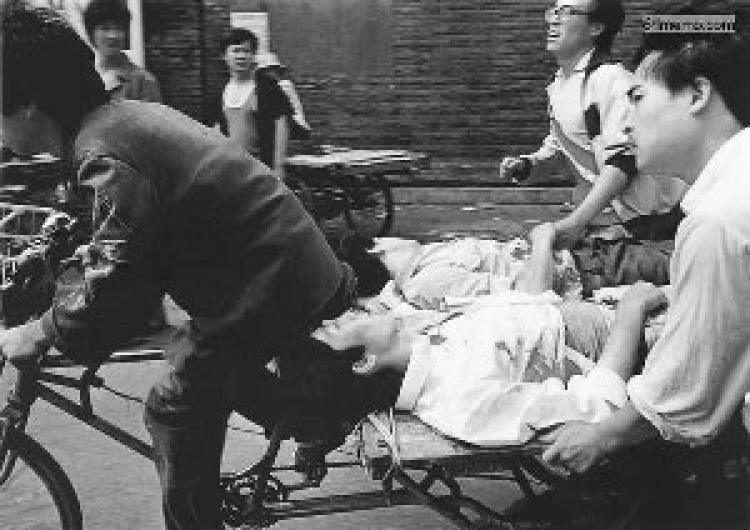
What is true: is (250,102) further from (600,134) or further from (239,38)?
(600,134)

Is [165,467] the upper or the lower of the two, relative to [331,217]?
upper

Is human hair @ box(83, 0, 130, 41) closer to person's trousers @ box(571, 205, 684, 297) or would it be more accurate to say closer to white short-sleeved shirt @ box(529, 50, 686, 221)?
white short-sleeved shirt @ box(529, 50, 686, 221)

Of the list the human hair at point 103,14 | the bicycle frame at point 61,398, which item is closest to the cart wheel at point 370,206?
the human hair at point 103,14

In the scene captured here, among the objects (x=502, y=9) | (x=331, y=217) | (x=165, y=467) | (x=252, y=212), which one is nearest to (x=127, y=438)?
(x=165, y=467)

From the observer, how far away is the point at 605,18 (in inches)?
180

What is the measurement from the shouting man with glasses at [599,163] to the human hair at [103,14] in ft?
8.85

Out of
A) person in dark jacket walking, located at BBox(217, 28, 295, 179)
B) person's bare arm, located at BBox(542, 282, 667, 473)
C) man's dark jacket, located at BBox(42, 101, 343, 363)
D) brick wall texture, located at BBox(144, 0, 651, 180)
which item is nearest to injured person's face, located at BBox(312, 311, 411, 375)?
man's dark jacket, located at BBox(42, 101, 343, 363)

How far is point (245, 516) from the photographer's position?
3.03m

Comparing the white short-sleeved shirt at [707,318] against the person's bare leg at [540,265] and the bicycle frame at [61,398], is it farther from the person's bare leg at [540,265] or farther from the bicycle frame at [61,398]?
the bicycle frame at [61,398]

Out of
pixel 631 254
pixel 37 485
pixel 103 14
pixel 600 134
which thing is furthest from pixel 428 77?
pixel 37 485

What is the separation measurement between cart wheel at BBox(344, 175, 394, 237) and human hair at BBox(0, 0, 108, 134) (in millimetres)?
6619

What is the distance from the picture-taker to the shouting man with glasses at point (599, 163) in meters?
3.91

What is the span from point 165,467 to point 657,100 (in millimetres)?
1472

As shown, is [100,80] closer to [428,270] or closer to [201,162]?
[201,162]
